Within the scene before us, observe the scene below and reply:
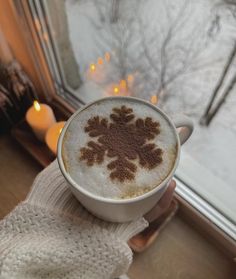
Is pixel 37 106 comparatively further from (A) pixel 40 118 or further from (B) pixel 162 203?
(B) pixel 162 203

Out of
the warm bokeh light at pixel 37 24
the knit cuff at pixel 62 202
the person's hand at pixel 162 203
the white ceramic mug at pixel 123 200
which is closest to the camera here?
the white ceramic mug at pixel 123 200

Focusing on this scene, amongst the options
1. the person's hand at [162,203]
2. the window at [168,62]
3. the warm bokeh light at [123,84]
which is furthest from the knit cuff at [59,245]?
the warm bokeh light at [123,84]

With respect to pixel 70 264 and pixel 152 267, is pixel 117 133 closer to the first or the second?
pixel 70 264

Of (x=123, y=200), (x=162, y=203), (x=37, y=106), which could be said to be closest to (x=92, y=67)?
(x=37, y=106)

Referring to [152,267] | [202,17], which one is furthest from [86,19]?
[152,267]

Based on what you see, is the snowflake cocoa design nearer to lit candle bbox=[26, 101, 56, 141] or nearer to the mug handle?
the mug handle

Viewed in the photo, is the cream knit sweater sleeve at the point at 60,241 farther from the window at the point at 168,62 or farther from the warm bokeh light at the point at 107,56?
the warm bokeh light at the point at 107,56

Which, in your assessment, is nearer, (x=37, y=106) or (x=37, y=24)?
(x=37, y=24)
